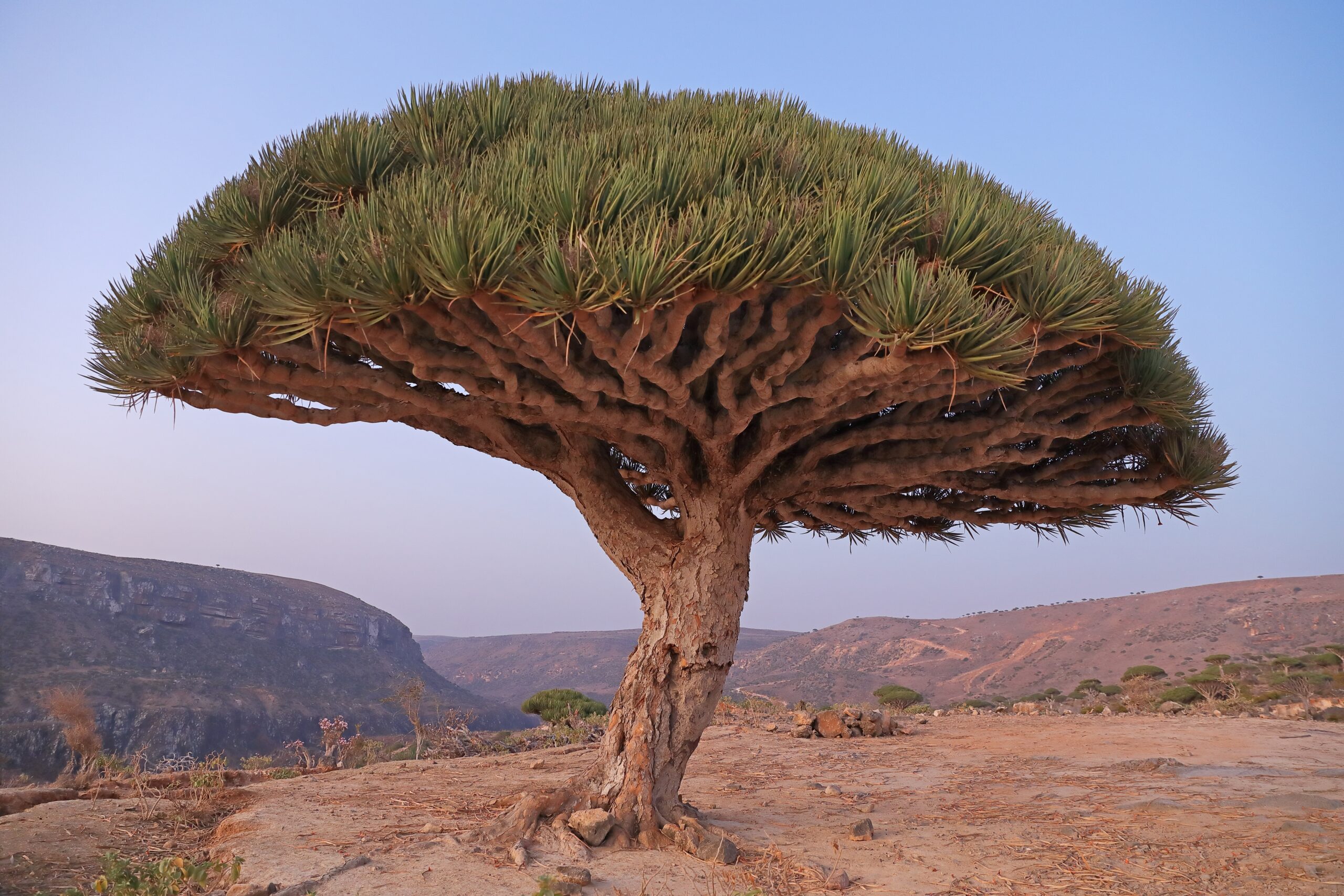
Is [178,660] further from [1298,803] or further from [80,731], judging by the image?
[1298,803]

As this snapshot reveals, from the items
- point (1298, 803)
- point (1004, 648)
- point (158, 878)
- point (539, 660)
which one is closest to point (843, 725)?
point (1298, 803)

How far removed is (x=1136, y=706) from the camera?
50.1 ft

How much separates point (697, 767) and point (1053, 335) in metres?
6.70

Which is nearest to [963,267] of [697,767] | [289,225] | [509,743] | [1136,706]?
[289,225]

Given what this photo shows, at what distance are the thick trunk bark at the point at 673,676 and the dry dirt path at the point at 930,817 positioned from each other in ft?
1.54

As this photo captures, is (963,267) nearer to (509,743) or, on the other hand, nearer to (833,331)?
(833,331)

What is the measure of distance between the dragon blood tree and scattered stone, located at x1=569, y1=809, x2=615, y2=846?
0.53 ft

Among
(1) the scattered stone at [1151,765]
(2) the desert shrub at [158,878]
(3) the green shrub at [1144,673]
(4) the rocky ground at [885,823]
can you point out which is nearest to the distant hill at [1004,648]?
(3) the green shrub at [1144,673]

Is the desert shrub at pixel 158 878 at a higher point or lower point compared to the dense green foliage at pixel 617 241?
lower

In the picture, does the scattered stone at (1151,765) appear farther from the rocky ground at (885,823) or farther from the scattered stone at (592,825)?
the scattered stone at (592,825)

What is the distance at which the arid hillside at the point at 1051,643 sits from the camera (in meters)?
32.5

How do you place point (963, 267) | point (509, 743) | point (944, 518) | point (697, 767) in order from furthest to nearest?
point (509, 743) < point (697, 767) < point (944, 518) < point (963, 267)

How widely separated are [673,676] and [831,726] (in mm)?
6649

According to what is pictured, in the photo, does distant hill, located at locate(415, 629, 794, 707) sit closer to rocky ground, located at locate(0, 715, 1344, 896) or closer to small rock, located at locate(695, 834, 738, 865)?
rocky ground, located at locate(0, 715, 1344, 896)
